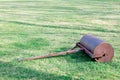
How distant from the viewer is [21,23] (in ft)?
32.5

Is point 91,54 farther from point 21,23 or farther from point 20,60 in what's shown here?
point 21,23

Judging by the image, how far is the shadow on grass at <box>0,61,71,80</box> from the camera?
178 inches

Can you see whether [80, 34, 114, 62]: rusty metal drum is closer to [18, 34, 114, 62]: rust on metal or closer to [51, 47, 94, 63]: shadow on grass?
[18, 34, 114, 62]: rust on metal

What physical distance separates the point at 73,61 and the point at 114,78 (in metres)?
A: 1.08

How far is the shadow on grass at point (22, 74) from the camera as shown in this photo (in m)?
4.51

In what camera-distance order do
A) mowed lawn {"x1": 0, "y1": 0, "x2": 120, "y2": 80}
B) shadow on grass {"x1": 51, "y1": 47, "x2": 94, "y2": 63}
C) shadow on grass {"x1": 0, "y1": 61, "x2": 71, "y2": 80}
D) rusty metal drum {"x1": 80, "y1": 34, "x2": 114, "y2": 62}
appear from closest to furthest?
shadow on grass {"x1": 0, "y1": 61, "x2": 71, "y2": 80} → mowed lawn {"x1": 0, "y1": 0, "x2": 120, "y2": 80} → rusty metal drum {"x1": 80, "y1": 34, "x2": 114, "y2": 62} → shadow on grass {"x1": 51, "y1": 47, "x2": 94, "y2": 63}

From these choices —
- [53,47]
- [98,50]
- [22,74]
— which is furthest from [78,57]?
[22,74]

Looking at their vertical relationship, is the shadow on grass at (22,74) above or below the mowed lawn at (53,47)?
above

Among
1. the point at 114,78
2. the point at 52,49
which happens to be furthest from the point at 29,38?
the point at 114,78

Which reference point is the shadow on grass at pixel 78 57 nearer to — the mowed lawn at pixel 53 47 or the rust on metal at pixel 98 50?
the mowed lawn at pixel 53 47

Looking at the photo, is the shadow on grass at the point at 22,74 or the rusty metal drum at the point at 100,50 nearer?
the shadow on grass at the point at 22,74

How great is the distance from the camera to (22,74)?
4668 mm

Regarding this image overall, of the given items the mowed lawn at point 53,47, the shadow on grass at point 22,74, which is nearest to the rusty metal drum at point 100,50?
the mowed lawn at point 53,47

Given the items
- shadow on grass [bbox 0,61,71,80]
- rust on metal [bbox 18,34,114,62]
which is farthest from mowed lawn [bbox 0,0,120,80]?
rust on metal [bbox 18,34,114,62]
